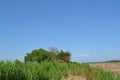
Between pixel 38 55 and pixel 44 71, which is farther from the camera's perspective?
pixel 38 55

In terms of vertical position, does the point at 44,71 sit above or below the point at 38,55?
below

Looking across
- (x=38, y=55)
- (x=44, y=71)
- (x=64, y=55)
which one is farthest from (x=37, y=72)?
(x=64, y=55)

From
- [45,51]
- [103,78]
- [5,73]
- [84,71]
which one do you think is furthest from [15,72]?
[45,51]

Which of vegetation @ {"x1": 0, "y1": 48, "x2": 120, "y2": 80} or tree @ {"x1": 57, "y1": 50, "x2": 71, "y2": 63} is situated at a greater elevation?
tree @ {"x1": 57, "y1": 50, "x2": 71, "y2": 63}

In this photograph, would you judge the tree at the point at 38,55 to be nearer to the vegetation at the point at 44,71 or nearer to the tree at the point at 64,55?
the tree at the point at 64,55

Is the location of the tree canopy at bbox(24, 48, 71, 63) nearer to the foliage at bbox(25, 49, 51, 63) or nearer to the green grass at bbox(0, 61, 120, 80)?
the foliage at bbox(25, 49, 51, 63)

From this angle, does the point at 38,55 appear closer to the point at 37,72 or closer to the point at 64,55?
the point at 64,55

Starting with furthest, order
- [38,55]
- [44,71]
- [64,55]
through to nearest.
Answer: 1. [64,55]
2. [38,55]
3. [44,71]

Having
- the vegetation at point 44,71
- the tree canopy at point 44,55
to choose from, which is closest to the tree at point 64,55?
the tree canopy at point 44,55

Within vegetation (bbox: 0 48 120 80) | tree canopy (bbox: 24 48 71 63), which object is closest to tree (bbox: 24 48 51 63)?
tree canopy (bbox: 24 48 71 63)

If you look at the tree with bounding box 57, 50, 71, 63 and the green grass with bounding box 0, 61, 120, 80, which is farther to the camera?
the tree with bounding box 57, 50, 71, 63

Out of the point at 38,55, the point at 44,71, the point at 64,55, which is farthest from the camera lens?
the point at 64,55

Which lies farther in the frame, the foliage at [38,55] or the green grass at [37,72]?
the foliage at [38,55]

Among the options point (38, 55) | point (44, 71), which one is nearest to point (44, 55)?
point (38, 55)
